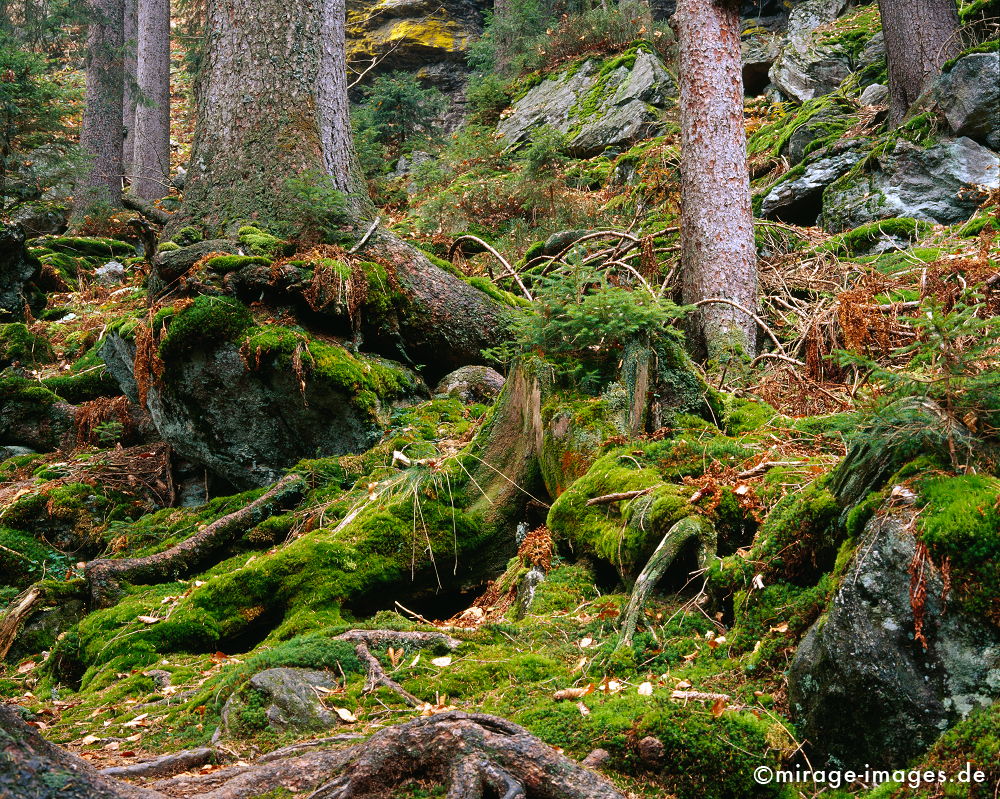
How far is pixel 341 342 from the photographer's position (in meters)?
7.07

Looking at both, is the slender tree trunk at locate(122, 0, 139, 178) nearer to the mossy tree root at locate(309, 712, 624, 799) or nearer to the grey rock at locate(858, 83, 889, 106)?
the grey rock at locate(858, 83, 889, 106)

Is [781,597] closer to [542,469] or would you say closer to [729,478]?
[729,478]

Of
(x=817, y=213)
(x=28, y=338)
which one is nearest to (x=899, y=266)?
(x=817, y=213)

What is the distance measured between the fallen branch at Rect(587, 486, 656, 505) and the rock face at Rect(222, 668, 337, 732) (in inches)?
70.5

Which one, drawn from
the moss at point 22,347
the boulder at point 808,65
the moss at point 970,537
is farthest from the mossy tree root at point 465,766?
the boulder at point 808,65

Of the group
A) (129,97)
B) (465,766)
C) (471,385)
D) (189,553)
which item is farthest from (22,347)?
(129,97)

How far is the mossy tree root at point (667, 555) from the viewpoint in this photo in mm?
3662

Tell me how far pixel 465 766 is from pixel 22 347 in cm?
999

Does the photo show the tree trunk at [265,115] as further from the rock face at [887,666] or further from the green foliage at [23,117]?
the rock face at [887,666]

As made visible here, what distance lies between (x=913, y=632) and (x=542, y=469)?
10.1 feet

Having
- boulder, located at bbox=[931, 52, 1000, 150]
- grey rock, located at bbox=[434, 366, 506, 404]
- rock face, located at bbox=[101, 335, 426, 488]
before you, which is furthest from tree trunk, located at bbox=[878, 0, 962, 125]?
rock face, located at bbox=[101, 335, 426, 488]

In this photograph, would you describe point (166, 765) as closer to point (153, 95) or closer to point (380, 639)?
point (380, 639)

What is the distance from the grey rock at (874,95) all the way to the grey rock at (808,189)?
1718 millimetres

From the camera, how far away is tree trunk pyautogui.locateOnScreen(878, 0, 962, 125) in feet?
32.6
